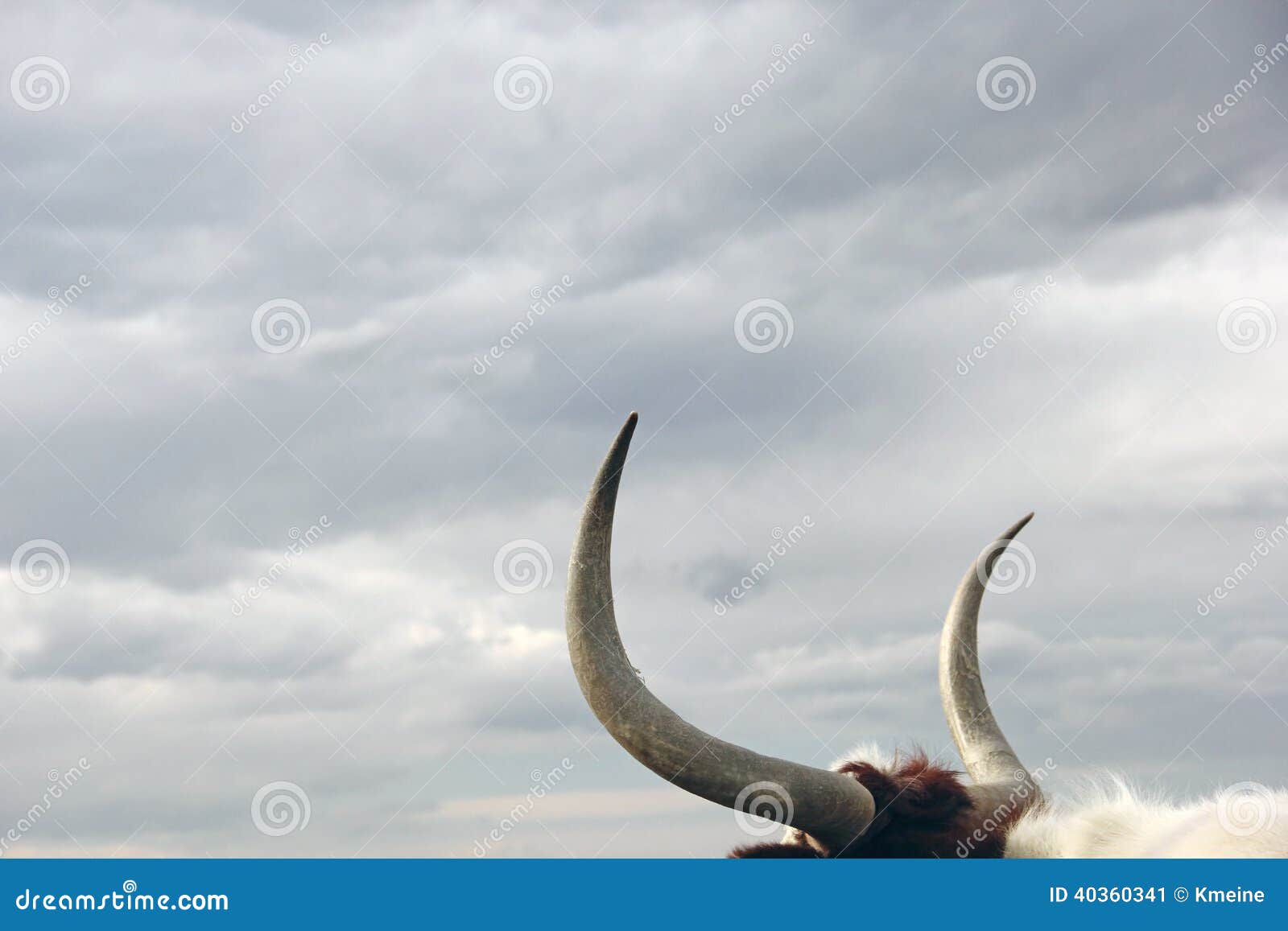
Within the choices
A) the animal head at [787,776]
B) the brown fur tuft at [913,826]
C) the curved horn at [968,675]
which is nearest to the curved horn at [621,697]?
the animal head at [787,776]

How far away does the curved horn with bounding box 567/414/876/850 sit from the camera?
629 centimetres

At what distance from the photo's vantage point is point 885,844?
7.17 m

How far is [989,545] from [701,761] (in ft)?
11.1

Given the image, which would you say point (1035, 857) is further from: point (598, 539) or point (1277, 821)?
point (598, 539)

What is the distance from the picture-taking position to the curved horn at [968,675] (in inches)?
336

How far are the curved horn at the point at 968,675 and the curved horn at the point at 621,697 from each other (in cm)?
250

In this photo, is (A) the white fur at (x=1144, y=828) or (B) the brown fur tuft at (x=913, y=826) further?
(B) the brown fur tuft at (x=913, y=826)

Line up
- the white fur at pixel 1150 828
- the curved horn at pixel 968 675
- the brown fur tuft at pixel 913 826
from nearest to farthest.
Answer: the white fur at pixel 1150 828, the brown fur tuft at pixel 913 826, the curved horn at pixel 968 675

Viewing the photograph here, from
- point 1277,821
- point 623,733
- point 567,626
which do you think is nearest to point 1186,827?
point 1277,821

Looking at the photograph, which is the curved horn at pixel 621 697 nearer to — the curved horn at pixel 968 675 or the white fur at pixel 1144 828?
the white fur at pixel 1144 828

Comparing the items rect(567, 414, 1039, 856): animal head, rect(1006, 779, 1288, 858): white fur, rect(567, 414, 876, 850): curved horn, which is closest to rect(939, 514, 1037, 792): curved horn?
rect(567, 414, 1039, 856): animal head

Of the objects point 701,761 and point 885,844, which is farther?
point 885,844

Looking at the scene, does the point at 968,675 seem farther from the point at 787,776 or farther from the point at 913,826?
the point at 787,776

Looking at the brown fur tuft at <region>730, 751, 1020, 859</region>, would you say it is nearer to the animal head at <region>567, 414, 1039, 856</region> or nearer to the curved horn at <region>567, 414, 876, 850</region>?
the animal head at <region>567, 414, 1039, 856</region>
